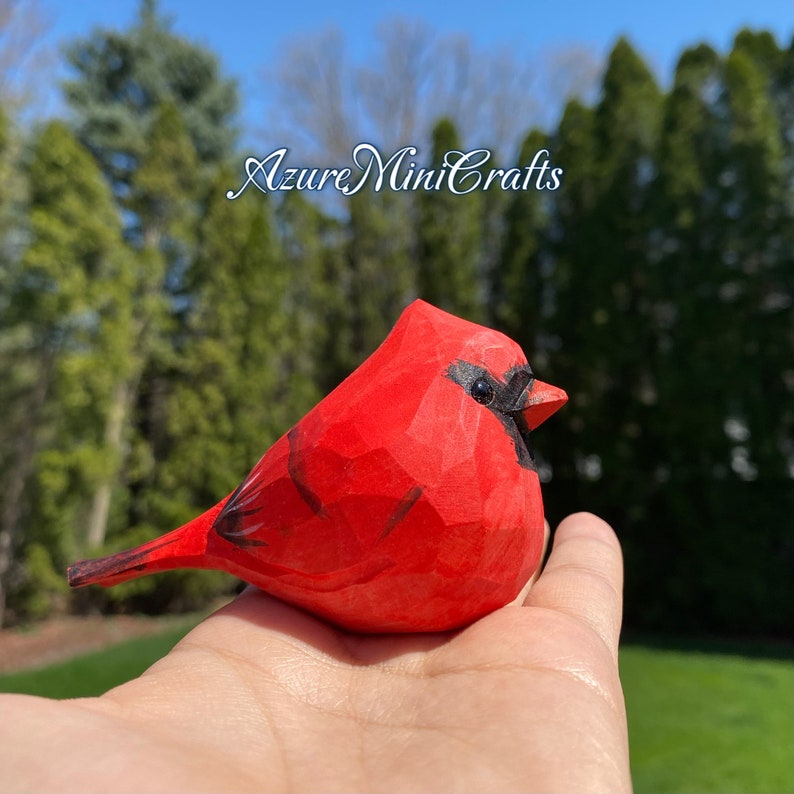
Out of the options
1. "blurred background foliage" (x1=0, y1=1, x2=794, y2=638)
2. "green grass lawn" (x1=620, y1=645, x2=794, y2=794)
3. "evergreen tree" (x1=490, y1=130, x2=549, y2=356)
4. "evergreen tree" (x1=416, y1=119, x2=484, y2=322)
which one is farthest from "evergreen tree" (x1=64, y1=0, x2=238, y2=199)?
"green grass lawn" (x1=620, y1=645, x2=794, y2=794)

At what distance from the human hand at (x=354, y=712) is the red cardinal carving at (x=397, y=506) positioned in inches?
5.1

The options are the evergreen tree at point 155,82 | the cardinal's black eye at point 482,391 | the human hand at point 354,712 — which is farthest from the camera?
the evergreen tree at point 155,82

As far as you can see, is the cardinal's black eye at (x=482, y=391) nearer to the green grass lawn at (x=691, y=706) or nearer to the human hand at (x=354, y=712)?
the human hand at (x=354, y=712)

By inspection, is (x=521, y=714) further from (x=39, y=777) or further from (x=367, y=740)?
(x=39, y=777)

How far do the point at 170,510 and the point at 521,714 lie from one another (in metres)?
6.37

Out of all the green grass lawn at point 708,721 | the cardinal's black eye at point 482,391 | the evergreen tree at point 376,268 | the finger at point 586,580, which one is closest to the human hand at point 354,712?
the finger at point 586,580

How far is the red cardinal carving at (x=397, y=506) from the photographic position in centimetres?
184

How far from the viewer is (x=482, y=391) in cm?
200

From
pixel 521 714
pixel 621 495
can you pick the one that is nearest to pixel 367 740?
pixel 521 714

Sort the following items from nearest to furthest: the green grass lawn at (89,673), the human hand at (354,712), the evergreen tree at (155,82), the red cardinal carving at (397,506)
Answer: the human hand at (354,712) < the red cardinal carving at (397,506) < the green grass lawn at (89,673) < the evergreen tree at (155,82)

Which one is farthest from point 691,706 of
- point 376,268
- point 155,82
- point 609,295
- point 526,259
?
point 155,82

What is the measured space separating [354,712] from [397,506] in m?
0.56

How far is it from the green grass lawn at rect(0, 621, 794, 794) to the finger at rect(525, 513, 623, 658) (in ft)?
6.62

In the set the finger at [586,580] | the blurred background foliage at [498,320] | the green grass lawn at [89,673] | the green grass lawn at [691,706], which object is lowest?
the green grass lawn at [89,673]
